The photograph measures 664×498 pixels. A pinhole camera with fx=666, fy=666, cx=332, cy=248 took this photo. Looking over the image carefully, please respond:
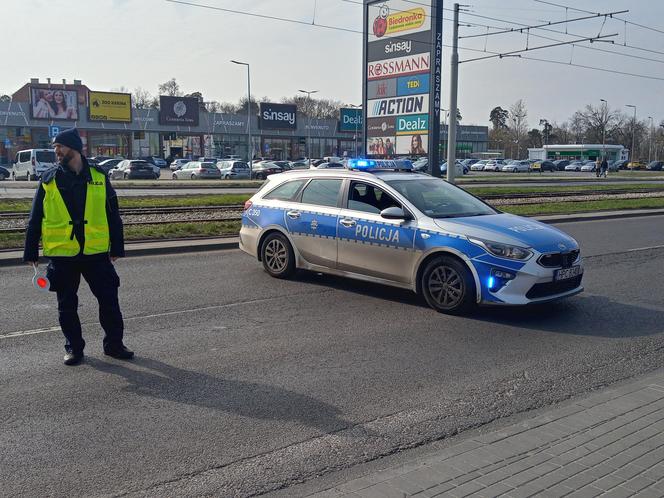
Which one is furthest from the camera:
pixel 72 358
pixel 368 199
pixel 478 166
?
pixel 478 166

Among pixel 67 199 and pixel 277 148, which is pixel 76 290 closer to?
pixel 67 199

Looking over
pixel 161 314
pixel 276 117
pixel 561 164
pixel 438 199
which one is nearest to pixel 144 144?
pixel 276 117

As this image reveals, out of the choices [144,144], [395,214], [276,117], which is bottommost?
[395,214]

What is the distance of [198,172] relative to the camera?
155 ft

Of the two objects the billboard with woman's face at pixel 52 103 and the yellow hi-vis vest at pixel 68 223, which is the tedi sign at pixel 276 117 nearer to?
the billboard with woman's face at pixel 52 103

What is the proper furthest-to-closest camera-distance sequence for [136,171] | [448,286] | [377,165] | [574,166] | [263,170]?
1. [574,166]
2. [263,170]
3. [136,171]
4. [377,165]
5. [448,286]

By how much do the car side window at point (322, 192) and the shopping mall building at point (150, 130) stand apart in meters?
44.2

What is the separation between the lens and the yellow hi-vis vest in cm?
539

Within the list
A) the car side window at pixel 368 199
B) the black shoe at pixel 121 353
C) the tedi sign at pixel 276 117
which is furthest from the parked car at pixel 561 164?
the black shoe at pixel 121 353

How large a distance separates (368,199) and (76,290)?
A: 4.02 metres

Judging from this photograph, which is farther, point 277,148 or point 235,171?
point 277,148

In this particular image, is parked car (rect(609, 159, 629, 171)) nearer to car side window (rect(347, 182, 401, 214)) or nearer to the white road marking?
car side window (rect(347, 182, 401, 214))

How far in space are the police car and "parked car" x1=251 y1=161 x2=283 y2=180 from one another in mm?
39038

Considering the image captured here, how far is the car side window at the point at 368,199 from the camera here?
8305mm
